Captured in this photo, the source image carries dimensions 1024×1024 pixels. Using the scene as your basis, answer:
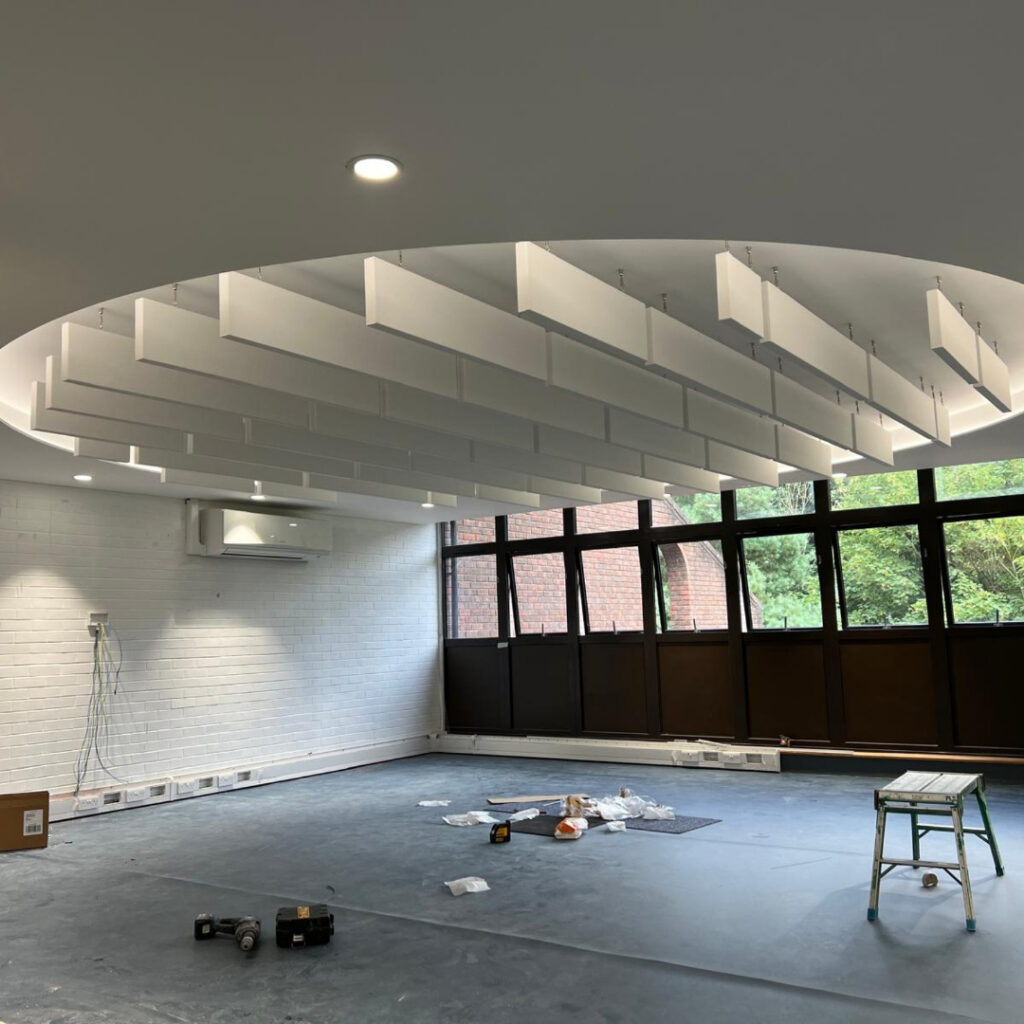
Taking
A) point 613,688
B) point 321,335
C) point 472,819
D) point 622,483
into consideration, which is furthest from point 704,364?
point 613,688

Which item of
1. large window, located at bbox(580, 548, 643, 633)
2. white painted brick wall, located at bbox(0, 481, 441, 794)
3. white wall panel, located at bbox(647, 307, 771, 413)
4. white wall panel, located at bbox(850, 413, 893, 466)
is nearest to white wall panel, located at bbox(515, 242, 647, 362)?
white wall panel, located at bbox(647, 307, 771, 413)

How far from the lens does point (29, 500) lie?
25.6 ft

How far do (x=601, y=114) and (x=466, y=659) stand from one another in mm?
9479

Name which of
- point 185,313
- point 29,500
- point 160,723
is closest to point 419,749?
point 160,723

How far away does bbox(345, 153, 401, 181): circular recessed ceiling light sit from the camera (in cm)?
271

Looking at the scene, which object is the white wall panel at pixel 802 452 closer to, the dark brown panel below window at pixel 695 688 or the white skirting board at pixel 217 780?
the dark brown panel below window at pixel 695 688

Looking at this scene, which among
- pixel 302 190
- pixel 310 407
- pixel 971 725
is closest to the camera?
pixel 302 190

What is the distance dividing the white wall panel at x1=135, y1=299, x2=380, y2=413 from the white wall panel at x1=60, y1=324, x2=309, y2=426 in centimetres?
15

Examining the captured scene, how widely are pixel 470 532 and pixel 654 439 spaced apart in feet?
17.8

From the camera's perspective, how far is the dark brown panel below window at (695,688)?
9.61 metres

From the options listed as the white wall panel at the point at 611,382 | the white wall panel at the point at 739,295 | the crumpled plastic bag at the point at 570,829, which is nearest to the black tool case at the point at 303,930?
the crumpled plastic bag at the point at 570,829

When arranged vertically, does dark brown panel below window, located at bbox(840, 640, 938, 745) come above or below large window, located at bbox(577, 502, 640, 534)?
below

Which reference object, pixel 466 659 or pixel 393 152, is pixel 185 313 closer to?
pixel 393 152

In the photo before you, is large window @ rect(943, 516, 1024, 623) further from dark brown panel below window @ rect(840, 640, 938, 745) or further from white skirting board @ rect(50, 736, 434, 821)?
white skirting board @ rect(50, 736, 434, 821)
